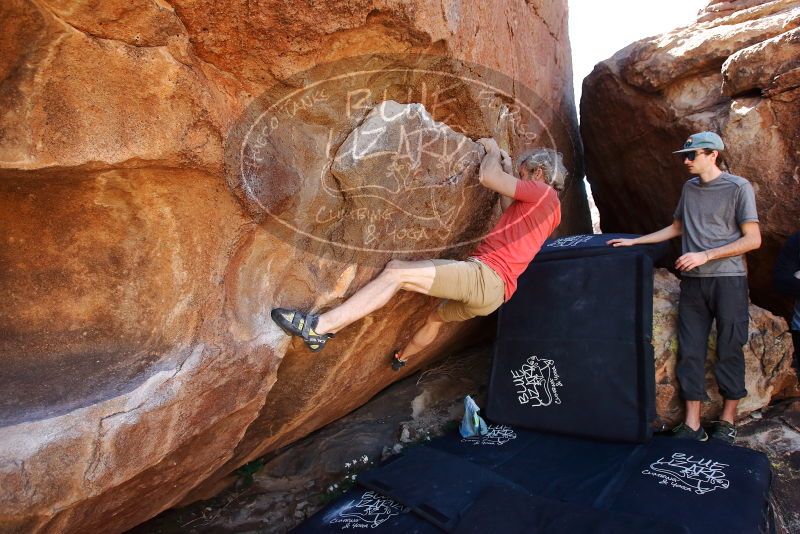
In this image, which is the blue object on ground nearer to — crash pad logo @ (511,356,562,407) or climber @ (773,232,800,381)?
crash pad logo @ (511,356,562,407)

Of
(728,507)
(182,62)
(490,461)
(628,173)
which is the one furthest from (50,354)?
(628,173)

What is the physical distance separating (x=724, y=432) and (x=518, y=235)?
1705 millimetres

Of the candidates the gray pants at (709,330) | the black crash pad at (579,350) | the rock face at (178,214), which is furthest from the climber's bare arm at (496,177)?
the gray pants at (709,330)

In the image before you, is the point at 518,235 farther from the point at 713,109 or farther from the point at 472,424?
the point at 713,109

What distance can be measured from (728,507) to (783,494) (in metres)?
0.82

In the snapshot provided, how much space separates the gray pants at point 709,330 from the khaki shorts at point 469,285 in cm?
117

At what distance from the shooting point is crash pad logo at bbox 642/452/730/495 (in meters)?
2.34

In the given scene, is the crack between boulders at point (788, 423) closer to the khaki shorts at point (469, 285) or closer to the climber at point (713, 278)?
the climber at point (713, 278)

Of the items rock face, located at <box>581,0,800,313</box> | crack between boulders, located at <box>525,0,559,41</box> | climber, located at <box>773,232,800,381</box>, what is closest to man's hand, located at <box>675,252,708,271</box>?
climber, located at <box>773,232,800,381</box>

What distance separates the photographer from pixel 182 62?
1.77m

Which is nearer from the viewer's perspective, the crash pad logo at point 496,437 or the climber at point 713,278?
the climber at point 713,278

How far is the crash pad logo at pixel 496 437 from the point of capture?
3.01 meters

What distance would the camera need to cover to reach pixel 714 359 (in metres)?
3.12

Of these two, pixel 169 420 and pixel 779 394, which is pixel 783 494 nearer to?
pixel 779 394
